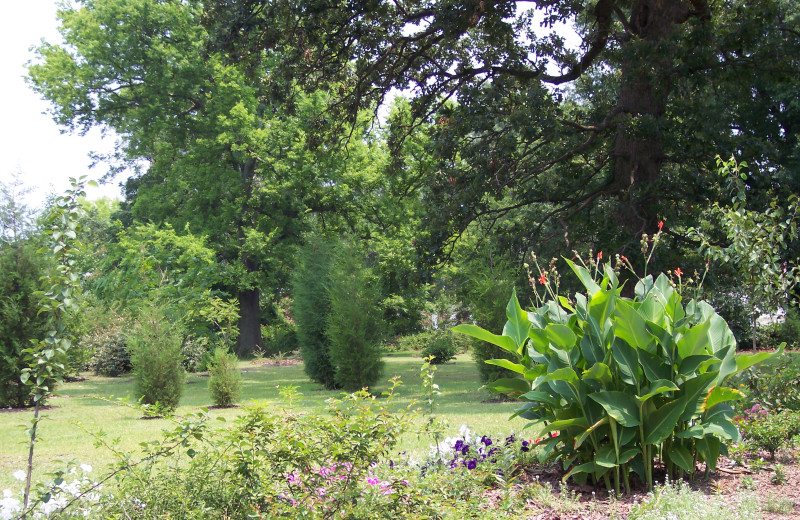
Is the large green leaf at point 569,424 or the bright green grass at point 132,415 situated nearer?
the large green leaf at point 569,424

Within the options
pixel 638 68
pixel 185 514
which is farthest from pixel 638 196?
pixel 185 514

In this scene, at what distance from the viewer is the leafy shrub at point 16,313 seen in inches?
432

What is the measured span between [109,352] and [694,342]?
18179mm

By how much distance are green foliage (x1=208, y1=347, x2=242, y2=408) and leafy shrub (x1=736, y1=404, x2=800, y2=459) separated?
854 centimetres

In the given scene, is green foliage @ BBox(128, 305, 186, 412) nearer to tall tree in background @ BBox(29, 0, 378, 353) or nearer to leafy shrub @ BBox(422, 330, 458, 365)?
leafy shrub @ BBox(422, 330, 458, 365)

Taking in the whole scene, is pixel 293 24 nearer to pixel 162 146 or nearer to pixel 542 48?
pixel 542 48

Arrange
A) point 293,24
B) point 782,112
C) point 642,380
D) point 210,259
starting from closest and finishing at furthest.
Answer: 1. point 642,380
2. point 293,24
3. point 782,112
4. point 210,259

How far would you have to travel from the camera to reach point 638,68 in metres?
10.0

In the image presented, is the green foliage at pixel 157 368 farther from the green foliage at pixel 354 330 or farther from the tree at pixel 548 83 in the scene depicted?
the tree at pixel 548 83

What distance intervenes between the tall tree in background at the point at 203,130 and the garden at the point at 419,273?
0.13 metres

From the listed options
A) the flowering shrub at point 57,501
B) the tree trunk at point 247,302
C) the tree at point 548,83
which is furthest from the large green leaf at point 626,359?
the tree trunk at point 247,302

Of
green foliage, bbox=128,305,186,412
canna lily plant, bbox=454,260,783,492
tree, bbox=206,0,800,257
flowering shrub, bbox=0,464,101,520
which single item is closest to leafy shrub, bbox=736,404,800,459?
canna lily plant, bbox=454,260,783,492

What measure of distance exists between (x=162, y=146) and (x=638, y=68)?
20982mm

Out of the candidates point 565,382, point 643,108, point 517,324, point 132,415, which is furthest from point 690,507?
point 132,415
